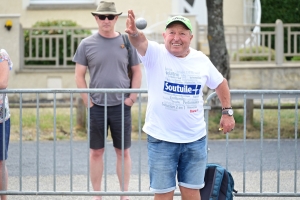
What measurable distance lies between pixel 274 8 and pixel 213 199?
17031mm

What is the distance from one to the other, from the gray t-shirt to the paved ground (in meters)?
0.61

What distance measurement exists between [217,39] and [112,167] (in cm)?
499

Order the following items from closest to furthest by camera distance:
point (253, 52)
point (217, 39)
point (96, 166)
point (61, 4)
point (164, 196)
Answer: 1. point (164, 196)
2. point (96, 166)
3. point (217, 39)
4. point (253, 52)
5. point (61, 4)

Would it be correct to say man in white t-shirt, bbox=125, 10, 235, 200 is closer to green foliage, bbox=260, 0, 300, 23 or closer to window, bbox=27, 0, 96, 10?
window, bbox=27, 0, 96, 10

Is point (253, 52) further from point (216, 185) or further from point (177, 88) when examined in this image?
point (177, 88)

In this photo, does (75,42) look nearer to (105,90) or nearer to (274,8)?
(274,8)

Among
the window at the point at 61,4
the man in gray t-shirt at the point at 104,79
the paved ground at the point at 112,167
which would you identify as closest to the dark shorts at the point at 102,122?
the man in gray t-shirt at the point at 104,79

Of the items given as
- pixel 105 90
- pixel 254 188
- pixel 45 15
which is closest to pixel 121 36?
pixel 105 90

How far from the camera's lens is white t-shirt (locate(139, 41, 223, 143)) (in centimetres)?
577

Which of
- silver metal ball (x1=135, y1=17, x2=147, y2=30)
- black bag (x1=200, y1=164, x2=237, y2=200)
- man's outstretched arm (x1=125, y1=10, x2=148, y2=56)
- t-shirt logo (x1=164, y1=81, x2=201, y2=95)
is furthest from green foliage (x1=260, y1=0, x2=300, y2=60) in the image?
silver metal ball (x1=135, y1=17, x2=147, y2=30)

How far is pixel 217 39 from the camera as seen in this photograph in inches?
572

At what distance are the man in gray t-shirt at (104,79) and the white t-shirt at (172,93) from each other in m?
1.78

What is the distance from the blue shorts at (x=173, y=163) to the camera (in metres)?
5.80

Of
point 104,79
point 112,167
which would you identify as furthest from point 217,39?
point 104,79
